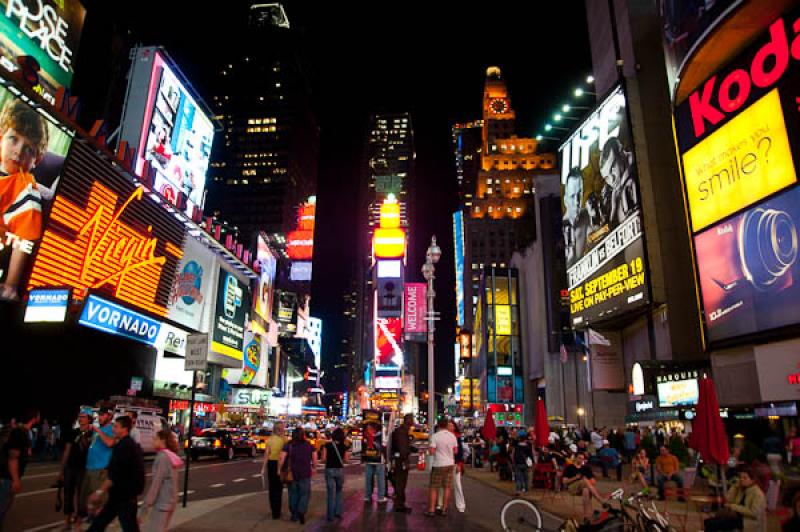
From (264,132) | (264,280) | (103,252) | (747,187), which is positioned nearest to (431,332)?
(747,187)

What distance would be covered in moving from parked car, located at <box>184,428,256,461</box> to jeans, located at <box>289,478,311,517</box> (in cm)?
1844

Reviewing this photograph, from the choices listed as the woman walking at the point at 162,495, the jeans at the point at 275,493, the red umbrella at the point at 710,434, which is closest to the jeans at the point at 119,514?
the woman walking at the point at 162,495

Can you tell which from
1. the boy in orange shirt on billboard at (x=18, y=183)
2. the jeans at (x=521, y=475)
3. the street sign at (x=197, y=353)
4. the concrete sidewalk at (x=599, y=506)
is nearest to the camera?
the concrete sidewalk at (x=599, y=506)

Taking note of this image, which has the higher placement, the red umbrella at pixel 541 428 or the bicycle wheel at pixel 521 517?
the red umbrella at pixel 541 428

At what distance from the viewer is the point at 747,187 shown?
21.3 meters

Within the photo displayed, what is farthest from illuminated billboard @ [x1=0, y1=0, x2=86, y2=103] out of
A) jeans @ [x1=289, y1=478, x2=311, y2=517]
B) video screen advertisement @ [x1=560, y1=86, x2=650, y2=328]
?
video screen advertisement @ [x1=560, y1=86, x2=650, y2=328]

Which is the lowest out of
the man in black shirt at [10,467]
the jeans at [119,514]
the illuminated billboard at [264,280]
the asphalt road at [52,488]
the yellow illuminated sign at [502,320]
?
the asphalt road at [52,488]

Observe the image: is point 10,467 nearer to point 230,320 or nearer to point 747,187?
point 747,187

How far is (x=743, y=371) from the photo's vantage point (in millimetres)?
23047

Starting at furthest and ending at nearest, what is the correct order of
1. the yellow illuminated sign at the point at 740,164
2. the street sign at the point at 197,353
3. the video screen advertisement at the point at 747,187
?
1. the yellow illuminated sign at the point at 740,164
2. the video screen advertisement at the point at 747,187
3. the street sign at the point at 197,353

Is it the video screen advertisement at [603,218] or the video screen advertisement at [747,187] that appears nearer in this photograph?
the video screen advertisement at [747,187]

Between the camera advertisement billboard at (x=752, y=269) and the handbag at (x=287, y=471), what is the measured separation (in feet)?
58.8

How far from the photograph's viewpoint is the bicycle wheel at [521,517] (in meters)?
9.02

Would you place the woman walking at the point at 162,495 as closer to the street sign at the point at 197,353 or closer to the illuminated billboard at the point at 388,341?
the street sign at the point at 197,353
